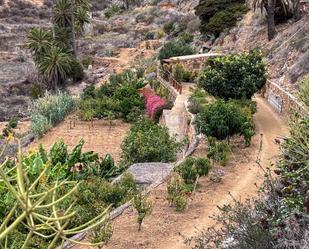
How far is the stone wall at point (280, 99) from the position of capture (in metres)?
21.4

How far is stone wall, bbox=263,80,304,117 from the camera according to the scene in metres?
21.4

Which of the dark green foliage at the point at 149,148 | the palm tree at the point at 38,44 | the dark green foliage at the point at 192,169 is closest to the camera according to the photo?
the dark green foliage at the point at 192,169

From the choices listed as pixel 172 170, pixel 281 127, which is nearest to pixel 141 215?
pixel 172 170

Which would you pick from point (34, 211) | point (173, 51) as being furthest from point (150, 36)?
point (34, 211)

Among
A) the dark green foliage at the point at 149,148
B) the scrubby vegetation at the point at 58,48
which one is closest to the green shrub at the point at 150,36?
the scrubby vegetation at the point at 58,48

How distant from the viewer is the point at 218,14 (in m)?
45.2

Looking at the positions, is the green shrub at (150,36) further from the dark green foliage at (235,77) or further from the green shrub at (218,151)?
the green shrub at (218,151)

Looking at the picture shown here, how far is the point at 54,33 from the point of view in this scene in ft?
165

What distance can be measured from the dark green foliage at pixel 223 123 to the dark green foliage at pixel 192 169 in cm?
298

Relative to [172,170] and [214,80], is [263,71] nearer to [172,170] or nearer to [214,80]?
[214,80]

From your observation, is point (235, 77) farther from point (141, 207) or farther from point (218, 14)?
point (218, 14)

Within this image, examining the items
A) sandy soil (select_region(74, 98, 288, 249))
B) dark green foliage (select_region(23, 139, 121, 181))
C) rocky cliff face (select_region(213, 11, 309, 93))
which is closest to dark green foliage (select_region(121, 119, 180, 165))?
dark green foliage (select_region(23, 139, 121, 181))

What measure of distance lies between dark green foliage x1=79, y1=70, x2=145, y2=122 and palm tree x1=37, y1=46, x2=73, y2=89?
42.7ft

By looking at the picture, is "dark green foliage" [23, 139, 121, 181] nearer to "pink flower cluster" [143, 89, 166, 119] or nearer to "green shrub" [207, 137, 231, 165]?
"green shrub" [207, 137, 231, 165]
